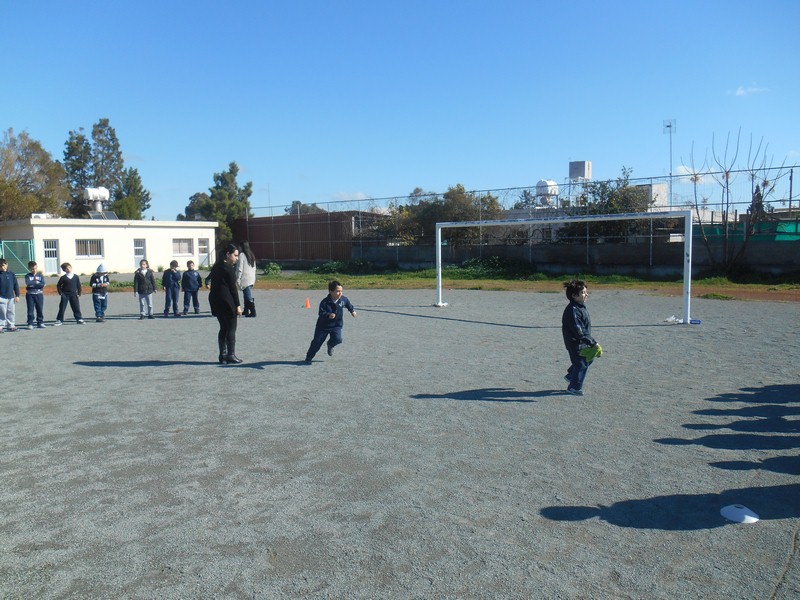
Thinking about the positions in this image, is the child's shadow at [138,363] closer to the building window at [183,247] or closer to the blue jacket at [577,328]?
the blue jacket at [577,328]

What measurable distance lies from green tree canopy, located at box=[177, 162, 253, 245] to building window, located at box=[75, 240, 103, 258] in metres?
10.5

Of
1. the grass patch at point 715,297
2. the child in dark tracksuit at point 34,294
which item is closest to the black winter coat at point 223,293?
the child in dark tracksuit at point 34,294

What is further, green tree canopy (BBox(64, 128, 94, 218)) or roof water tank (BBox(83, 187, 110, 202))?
green tree canopy (BBox(64, 128, 94, 218))

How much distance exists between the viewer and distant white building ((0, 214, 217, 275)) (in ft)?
128

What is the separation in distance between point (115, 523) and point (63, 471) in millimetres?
1420

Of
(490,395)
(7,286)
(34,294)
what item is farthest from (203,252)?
(490,395)

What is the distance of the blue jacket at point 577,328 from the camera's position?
800 cm

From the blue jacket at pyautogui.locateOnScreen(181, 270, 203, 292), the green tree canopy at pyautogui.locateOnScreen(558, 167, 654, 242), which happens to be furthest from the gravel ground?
the green tree canopy at pyautogui.locateOnScreen(558, 167, 654, 242)

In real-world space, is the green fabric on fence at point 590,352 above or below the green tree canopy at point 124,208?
below

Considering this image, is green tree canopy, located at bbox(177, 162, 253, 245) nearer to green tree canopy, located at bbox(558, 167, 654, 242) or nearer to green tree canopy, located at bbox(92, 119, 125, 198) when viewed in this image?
green tree canopy, located at bbox(92, 119, 125, 198)

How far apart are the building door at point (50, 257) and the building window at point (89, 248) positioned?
1.22 metres

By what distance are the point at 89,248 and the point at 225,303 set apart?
115ft

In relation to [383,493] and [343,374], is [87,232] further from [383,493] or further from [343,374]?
[383,493]

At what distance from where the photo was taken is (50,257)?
39281 millimetres
